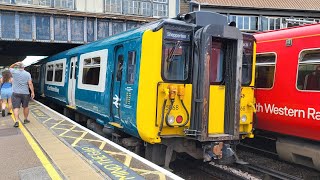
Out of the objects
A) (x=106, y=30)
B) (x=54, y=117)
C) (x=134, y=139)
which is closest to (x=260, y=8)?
(x=106, y=30)

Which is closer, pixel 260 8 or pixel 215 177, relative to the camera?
pixel 215 177

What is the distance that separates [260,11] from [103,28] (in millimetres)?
17298

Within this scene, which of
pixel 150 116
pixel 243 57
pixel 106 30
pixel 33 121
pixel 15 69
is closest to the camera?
pixel 150 116

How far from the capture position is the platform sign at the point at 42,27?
64.3 ft

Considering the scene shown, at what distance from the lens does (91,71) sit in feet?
29.8

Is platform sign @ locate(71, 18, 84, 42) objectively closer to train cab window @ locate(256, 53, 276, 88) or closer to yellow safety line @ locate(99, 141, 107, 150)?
train cab window @ locate(256, 53, 276, 88)

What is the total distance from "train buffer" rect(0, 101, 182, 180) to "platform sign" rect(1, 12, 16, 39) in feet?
38.5

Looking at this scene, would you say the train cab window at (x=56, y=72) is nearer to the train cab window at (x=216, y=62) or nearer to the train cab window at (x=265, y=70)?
the train cab window at (x=265, y=70)

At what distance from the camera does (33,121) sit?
983cm

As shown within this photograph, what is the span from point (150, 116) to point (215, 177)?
7.84ft

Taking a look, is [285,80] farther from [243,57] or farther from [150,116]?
[150,116]

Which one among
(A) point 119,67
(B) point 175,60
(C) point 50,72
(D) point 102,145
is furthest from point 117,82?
(C) point 50,72

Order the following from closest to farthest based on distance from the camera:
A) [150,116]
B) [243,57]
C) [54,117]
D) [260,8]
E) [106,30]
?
[150,116], [243,57], [54,117], [106,30], [260,8]

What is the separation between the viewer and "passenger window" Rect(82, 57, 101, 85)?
8469 mm
